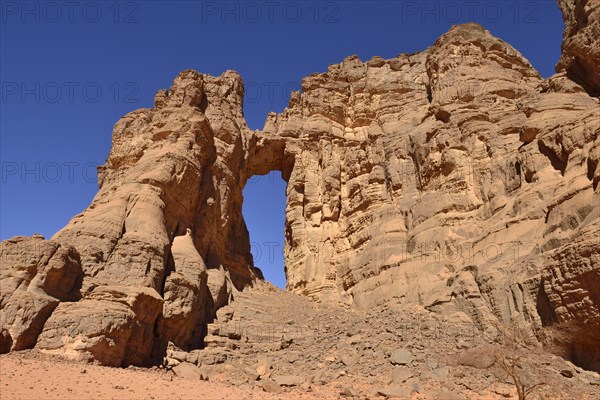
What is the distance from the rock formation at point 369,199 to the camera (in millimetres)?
21234

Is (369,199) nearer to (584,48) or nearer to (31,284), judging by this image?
(584,48)

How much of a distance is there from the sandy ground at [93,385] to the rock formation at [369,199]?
189cm

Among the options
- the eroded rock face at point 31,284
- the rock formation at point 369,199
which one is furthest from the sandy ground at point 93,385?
the rock formation at point 369,199

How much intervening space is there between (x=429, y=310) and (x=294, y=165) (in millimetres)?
18142

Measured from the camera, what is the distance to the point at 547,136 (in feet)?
88.5

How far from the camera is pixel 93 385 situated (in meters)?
15.3

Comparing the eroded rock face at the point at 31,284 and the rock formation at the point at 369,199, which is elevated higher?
the rock formation at the point at 369,199

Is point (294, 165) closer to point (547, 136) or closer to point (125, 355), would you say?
point (547, 136)

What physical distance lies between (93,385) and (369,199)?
74.4ft

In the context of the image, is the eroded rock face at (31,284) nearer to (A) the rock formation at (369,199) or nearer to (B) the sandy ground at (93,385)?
(A) the rock formation at (369,199)

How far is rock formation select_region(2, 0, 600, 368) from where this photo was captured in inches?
836

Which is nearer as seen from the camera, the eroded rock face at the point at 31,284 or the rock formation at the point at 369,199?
the eroded rock face at the point at 31,284

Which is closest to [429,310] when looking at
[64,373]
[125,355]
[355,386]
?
[355,386]

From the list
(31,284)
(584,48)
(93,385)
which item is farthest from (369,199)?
(93,385)
